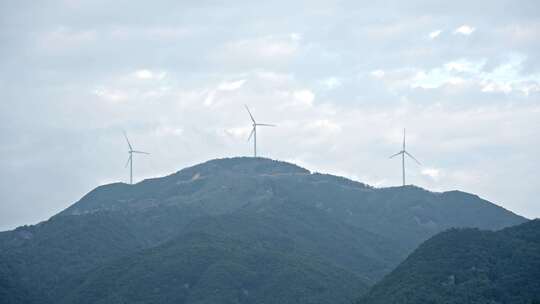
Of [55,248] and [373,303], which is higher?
[55,248]

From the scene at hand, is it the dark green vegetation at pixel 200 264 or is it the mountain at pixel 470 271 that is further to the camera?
the dark green vegetation at pixel 200 264

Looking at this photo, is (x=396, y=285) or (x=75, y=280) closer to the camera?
(x=396, y=285)

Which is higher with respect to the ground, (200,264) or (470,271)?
(200,264)

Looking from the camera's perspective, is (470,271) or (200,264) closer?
(470,271)

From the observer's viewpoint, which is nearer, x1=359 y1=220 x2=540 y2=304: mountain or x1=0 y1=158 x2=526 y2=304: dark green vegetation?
x1=359 y1=220 x2=540 y2=304: mountain

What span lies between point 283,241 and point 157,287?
34907mm

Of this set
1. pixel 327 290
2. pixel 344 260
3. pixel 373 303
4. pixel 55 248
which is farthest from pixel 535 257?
pixel 55 248

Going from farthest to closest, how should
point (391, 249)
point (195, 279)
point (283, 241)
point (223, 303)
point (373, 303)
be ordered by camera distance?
point (391, 249)
point (283, 241)
point (195, 279)
point (223, 303)
point (373, 303)

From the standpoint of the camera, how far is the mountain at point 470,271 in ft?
398

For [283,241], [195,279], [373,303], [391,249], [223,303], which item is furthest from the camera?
[391,249]

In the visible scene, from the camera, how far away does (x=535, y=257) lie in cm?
13075

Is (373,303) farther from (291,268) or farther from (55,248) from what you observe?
(55,248)

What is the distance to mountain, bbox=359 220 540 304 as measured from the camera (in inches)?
4776

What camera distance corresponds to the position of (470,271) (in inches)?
5108
